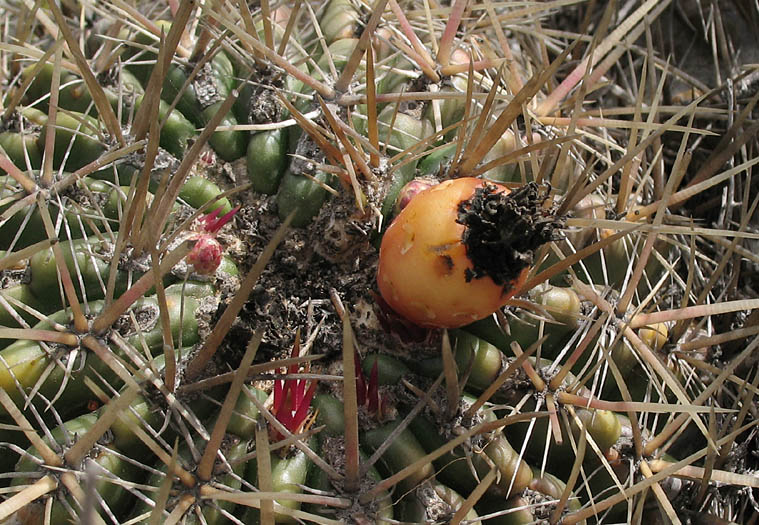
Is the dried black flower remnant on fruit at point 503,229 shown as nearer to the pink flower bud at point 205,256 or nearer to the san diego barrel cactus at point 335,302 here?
the san diego barrel cactus at point 335,302

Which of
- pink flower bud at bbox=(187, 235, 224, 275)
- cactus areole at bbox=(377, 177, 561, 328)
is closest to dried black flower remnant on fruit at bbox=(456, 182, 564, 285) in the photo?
cactus areole at bbox=(377, 177, 561, 328)

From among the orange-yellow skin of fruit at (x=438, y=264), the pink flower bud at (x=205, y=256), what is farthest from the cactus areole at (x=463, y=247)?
the pink flower bud at (x=205, y=256)

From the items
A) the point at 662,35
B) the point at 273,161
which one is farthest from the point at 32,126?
the point at 662,35

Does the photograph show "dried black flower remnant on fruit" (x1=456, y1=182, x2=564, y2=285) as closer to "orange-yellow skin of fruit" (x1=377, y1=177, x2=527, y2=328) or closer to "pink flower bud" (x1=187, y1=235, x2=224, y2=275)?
"orange-yellow skin of fruit" (x1=377, y1=177, x2=527, y2=328)

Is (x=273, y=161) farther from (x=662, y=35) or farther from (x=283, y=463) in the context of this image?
(x=662, y=35)

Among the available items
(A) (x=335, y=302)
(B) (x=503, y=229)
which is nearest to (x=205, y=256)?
(A) (x=335, y=302)

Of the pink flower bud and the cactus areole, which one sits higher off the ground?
the cactus areole

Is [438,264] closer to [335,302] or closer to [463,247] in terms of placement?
Answer: [463,247]
